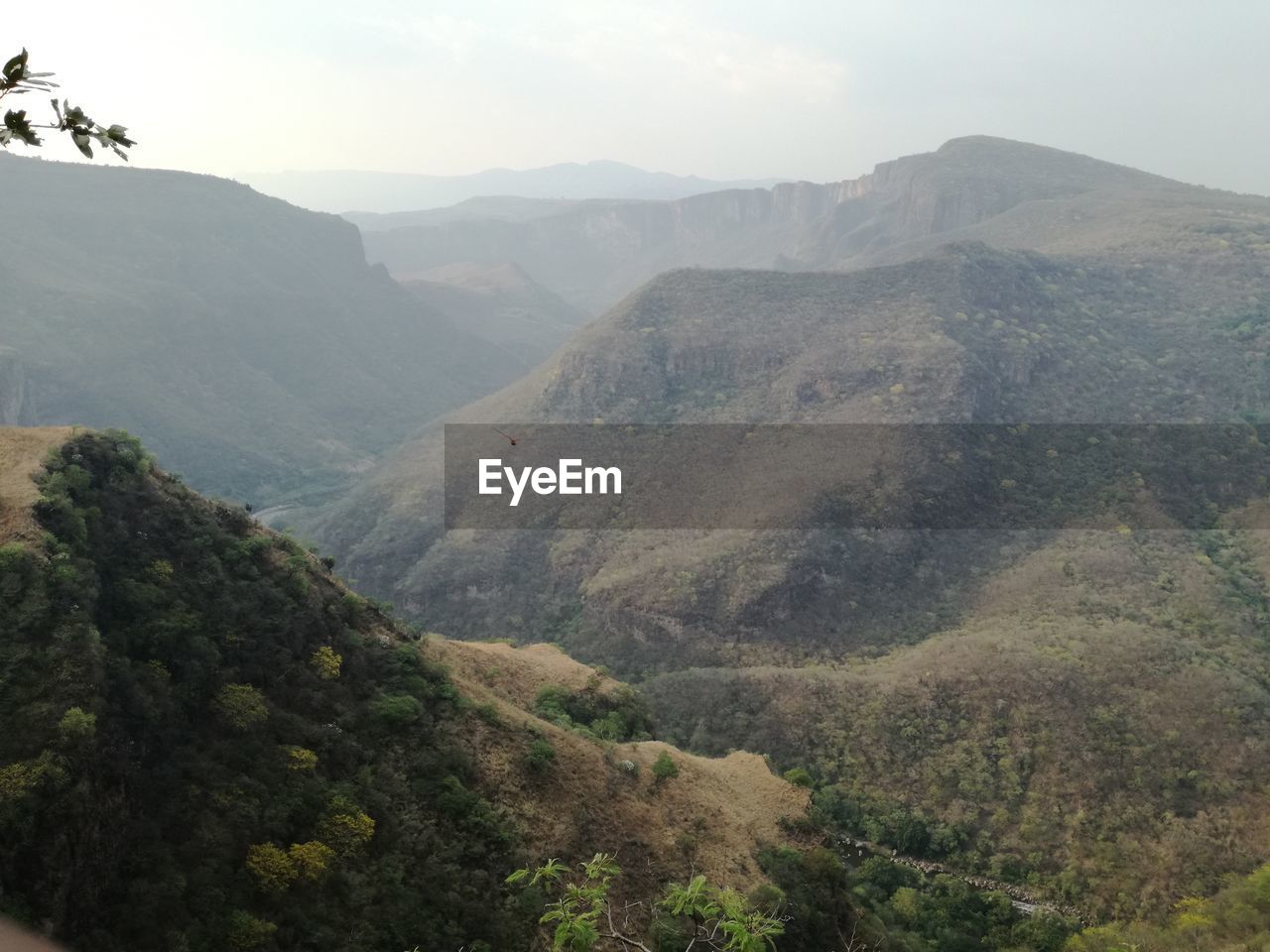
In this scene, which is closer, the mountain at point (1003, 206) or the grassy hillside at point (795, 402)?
the grassy hillside at point (795, 402)

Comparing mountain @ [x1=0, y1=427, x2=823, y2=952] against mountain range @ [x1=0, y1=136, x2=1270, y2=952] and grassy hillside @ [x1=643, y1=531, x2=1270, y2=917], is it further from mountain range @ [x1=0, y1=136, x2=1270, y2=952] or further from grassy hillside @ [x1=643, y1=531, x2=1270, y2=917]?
grassy hillside @ [x1=643, y1=531, x2=1270, y2=917]

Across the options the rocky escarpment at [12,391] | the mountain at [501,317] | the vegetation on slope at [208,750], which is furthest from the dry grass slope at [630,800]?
the mountain at [501,317]

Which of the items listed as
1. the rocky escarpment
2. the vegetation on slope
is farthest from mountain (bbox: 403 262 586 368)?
the vegetation on slope

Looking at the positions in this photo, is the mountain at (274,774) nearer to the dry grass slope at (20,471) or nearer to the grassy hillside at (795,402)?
the dry grass slope at (20,471)

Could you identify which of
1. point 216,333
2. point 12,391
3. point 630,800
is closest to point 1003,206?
point 216,333

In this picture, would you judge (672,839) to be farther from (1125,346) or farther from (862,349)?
(1125,346)

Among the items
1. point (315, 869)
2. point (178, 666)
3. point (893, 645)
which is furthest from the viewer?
point (893, 645)

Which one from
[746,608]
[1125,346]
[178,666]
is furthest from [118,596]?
[1125,346]
